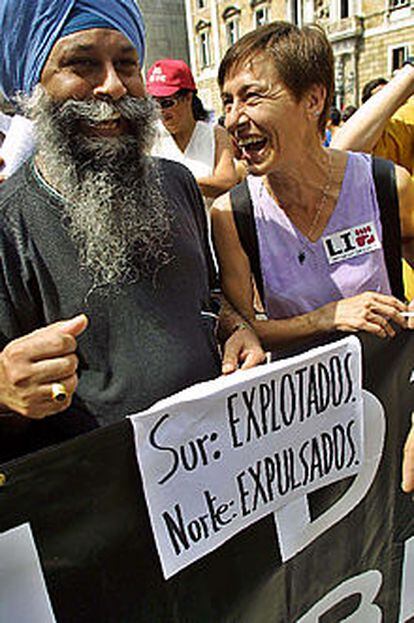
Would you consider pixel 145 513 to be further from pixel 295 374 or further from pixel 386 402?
pixel 386 402

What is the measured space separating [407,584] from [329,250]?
113 centimetres

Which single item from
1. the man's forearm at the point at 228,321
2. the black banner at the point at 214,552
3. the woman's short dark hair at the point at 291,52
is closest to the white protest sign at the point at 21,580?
the black banner at the point at 214,552

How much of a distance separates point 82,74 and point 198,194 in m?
0.48

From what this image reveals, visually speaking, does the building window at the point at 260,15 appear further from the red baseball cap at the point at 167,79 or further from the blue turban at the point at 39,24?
the blue turban at the point at 39,24

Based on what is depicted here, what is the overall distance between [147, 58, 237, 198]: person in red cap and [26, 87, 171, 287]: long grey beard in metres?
1.40

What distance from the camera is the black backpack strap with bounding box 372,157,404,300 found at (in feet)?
5.24

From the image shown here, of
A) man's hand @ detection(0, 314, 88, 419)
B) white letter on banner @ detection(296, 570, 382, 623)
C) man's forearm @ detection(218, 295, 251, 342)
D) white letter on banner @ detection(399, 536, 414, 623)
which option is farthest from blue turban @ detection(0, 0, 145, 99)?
white letter on banner @ detection(399, 536, 414, 623)

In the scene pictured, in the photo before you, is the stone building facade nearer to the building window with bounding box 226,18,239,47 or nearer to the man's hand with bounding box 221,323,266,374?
the building window with bounding box 226,18,239,47

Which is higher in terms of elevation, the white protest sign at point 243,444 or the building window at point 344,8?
the building window at point 344,8

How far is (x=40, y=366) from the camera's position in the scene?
2.98 ft

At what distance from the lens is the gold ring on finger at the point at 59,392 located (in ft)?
2.99

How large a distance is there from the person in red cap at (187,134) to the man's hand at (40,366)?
186cm

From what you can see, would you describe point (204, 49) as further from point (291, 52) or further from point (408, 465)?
point (408, 465)

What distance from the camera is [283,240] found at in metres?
1.60
